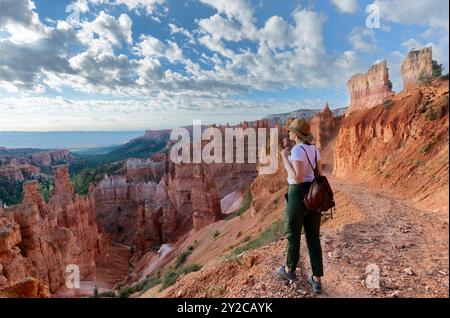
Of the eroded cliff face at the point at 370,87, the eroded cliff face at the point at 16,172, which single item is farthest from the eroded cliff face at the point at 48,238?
the eroded cliff face at the point at 16,172

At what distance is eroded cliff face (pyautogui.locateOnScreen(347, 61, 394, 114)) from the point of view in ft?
149

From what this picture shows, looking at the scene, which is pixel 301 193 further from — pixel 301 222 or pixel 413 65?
pixel 413 65

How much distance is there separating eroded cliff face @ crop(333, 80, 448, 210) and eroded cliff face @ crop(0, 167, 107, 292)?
13347 mm

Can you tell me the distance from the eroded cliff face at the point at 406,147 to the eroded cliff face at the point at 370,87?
A: 88.9 feet

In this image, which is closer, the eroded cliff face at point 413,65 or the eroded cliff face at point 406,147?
the eroded cliff face at point 406,147

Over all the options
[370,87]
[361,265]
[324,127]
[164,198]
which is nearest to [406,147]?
[361,265]

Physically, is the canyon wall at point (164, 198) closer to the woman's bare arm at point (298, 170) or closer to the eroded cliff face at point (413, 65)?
the eroded cliff face at point (413, 65)

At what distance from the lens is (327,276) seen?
4.22m

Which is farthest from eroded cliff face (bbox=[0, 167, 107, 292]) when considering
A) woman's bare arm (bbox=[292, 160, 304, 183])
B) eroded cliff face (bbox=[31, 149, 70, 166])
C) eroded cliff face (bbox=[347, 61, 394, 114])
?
eroded cliff face (bbox=[31, 149, 70, 166])

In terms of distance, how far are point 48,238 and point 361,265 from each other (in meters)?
17.4

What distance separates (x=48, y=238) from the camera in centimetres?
1673

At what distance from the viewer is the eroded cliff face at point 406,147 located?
33.6 feet

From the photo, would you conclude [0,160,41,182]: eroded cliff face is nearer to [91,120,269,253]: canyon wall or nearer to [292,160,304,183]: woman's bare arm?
[91,120,269,253]: canyon wall
